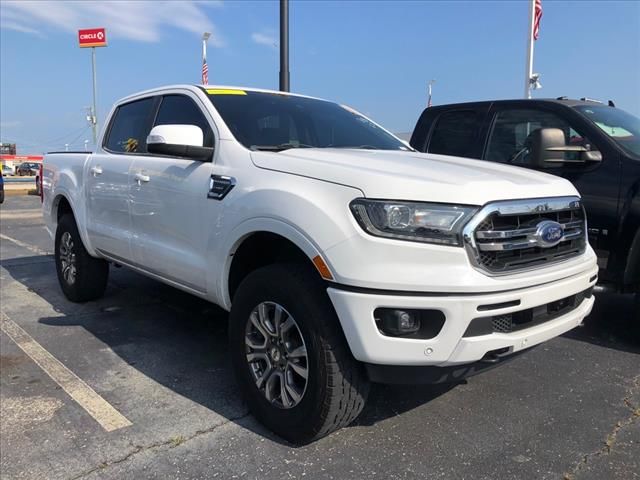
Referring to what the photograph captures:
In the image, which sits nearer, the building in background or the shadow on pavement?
the shadow on pavement

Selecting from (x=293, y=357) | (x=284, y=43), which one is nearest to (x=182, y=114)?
(x=293, y=357)

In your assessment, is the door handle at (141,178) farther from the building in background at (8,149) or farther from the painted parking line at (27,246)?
the building in background at (8,149)

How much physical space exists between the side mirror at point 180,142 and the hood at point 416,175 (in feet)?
1.35

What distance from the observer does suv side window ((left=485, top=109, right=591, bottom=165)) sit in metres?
4.92

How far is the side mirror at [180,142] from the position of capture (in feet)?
10.9

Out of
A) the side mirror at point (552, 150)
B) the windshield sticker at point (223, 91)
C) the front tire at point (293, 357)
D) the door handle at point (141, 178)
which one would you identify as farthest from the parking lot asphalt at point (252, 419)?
the windshield sticker at point (223, 91)

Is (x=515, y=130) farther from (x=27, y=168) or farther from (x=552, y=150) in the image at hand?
(x=27, y=168)

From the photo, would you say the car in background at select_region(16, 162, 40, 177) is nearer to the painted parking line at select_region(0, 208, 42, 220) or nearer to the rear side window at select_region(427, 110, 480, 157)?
the painted parking line at select_region(0, 208, 42, 220)

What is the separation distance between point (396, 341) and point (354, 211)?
0.60m

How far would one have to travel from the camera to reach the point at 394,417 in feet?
10.3

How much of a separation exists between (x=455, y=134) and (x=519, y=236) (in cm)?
312

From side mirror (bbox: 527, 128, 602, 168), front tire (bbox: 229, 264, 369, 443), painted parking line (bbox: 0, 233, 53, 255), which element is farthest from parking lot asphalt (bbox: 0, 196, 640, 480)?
painted parking line (bbox: 0, 233, 53, 255)

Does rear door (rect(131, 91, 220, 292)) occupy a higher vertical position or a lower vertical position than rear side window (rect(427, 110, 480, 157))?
lower

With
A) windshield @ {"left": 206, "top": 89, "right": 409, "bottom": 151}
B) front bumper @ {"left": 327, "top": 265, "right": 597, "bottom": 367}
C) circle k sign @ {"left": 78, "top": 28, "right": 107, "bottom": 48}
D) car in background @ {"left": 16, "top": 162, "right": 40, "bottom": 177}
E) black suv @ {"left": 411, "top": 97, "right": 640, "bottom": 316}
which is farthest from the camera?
car in background @ {"left": 16, "top": 162, "right": 40, "bottom": 177}
